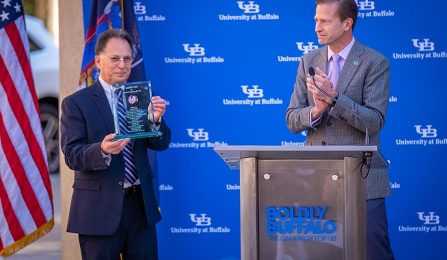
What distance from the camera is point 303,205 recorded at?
431 centimetres

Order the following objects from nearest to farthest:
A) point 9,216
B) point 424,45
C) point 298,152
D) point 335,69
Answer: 1. point 298,152
2. point 335,69
3. point 9,216
4. point 424,45

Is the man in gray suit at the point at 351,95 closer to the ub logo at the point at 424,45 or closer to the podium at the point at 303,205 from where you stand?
the podium at the point at 303,205

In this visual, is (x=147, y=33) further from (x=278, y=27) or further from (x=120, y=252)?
(x=120, y=252)

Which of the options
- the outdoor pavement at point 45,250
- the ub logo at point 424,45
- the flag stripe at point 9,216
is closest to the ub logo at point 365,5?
the ub logo at point 424,45

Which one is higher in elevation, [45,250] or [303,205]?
[303,205]

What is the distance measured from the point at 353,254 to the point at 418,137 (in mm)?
3163

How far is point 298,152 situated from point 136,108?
1010 millimetres

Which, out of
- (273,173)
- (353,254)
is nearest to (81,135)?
(273,173)

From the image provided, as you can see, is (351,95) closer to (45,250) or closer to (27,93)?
(27,93)

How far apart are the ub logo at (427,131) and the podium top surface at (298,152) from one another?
2.93m

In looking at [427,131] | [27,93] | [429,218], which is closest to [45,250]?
[27,93]

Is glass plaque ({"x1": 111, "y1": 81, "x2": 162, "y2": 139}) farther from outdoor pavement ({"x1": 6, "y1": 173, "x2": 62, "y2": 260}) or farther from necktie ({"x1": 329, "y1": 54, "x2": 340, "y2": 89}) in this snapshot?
outdoor pavement ({"x1": 6, "y1": 173, "x2": 62, "y2": 260})

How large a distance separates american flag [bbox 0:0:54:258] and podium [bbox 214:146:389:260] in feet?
9.90

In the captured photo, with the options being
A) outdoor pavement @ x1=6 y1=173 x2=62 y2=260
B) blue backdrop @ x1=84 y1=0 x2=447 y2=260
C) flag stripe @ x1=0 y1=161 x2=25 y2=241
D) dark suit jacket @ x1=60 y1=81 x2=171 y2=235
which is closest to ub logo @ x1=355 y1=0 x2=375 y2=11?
blue backdrop @ x1=84 y1=0 x2=447 y2=260
